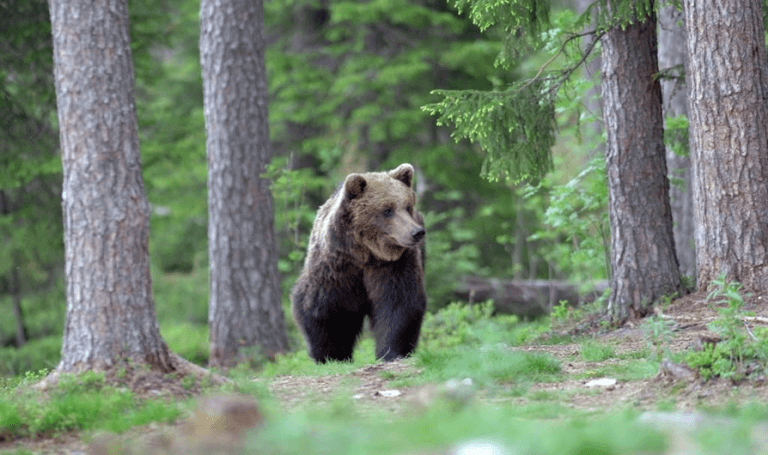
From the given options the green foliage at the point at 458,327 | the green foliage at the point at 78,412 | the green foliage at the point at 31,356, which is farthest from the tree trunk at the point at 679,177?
the green foliage at the point at 31,356

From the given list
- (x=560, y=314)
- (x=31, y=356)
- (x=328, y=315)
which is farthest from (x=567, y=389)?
(x=31, y=356)

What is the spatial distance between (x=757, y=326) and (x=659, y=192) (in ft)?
6.96

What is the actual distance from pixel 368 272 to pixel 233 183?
360 cm

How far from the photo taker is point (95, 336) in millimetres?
5484

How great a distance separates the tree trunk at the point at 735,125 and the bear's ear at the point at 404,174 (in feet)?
9.43

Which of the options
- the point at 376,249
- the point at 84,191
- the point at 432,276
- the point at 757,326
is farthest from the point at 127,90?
the point at 432,276

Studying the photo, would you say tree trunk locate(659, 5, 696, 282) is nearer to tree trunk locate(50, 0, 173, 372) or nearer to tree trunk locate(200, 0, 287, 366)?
tree trunk locate(200, 0, 287, 366)

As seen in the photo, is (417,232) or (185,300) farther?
(185,300)

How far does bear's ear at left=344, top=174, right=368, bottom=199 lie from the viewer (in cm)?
777

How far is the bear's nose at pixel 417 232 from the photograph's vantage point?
24.4ft

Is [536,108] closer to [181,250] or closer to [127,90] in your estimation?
[127,90]

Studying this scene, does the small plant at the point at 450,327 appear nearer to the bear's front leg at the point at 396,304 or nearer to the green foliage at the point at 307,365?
the green foliage at the point at 307,365

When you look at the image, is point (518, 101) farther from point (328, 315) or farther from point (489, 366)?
point (489, 366)

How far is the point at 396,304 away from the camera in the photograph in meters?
7.70
